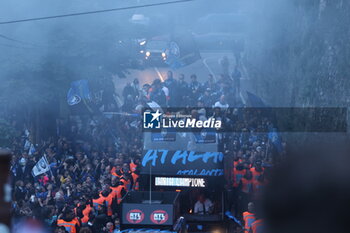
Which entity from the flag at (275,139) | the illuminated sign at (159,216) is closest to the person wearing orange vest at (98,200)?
the illuminated sign at (159,216)

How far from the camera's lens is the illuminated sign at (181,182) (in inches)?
231

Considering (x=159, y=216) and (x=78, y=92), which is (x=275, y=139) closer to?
(x=78, y=92)

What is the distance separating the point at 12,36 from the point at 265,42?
4799 mm

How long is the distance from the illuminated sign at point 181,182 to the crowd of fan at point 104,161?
531 millimetres

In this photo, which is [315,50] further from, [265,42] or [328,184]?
[328,184]

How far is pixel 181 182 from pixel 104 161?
2305 mm

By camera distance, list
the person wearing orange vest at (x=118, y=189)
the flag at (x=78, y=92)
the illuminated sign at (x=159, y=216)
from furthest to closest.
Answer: the flag at (x=78, y=92), the person wearing orange vest at (x=118, y=189), the illuminated sign at (x=159, y=216)

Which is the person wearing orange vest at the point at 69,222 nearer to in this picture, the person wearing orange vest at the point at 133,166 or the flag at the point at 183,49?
the person wearing orange vest at the point at 133,166

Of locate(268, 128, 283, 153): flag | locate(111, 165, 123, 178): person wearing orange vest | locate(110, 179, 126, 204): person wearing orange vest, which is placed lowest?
locate(110, 179, 126, 204): person wearing orange vest

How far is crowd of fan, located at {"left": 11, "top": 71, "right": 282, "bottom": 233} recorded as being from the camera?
581cm

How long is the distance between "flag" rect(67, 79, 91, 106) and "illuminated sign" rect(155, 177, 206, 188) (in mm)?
4586

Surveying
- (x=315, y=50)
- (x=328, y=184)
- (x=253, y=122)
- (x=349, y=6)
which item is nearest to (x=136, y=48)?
(x=253, y=122)

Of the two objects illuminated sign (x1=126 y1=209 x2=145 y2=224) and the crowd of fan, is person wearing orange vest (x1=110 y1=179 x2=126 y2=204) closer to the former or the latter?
the crowd of fan

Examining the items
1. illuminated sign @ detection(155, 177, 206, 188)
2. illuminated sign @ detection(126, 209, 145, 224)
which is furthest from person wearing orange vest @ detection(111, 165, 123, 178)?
illuminated sign @ detection(126, 209, 145, 224)
